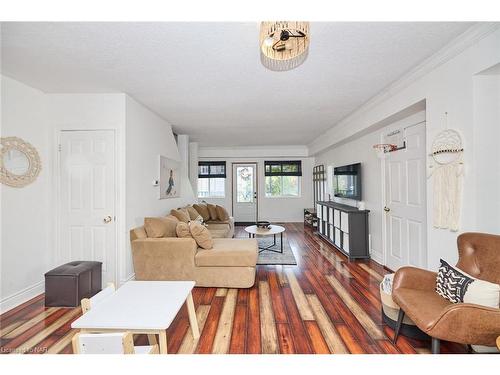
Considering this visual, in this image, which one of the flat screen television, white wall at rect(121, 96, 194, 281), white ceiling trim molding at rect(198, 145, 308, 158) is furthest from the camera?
white ceiling trim molding at rect(198, 145, 308, 158)

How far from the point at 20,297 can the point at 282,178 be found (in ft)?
→ 22.2

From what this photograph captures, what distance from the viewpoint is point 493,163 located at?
6.27 feet

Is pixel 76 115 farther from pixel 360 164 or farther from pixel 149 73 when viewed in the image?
pixel 360 164

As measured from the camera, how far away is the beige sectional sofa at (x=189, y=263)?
3061mm

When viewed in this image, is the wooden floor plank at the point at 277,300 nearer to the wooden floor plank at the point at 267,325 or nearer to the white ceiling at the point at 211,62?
the wooden floor plank at the point at 267,325

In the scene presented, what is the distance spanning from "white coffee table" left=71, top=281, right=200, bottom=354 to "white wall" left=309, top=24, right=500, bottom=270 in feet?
7.63

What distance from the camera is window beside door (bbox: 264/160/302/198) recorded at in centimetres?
809

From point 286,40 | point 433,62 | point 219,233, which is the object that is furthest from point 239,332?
point 433,62

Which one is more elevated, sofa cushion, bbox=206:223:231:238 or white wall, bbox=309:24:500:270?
white wall, bbox=309:24:500:270

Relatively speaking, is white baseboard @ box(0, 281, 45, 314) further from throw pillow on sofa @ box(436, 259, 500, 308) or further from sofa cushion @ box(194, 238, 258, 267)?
throw pillow on sofa @ box(436, 259, 500, 308)

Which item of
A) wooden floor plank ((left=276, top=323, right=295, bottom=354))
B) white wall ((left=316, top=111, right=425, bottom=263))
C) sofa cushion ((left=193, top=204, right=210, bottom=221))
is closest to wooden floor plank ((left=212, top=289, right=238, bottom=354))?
wooden floor plank ((left=276, top=323, right=295, bottom=354))

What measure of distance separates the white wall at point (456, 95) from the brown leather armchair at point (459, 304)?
0.68 feet

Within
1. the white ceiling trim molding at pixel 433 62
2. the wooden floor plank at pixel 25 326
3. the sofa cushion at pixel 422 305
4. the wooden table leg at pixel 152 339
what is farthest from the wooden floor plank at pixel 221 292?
the white ceiling trim molding at pixel 433 62

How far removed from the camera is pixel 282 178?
8148mm
